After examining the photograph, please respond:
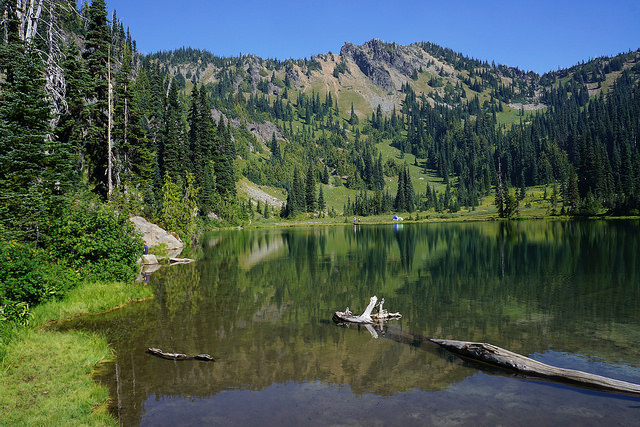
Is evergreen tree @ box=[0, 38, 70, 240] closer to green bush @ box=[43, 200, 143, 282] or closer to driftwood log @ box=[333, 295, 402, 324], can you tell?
green bush @ box=[43, 200, 143, 282]

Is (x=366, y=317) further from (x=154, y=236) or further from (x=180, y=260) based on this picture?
(x=154, y=236)

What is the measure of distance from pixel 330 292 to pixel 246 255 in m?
28.4

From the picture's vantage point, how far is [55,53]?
97.5 ft

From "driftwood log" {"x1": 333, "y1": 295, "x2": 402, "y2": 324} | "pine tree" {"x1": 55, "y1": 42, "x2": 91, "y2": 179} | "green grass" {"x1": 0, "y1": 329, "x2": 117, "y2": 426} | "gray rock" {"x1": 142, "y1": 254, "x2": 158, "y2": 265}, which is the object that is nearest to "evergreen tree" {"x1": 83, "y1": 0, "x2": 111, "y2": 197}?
"pine tree" {"x1": 55, "y1": 42, "x2": 91, "y2": 179}

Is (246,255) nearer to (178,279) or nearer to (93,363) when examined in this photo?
(178,279)

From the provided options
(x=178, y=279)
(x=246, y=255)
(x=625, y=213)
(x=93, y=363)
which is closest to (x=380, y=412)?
(x=93, y=363)

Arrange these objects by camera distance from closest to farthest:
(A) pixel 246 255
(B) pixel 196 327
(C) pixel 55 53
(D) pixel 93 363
→ 1. (D) pixel 93 363
2. (B) pixel 196 327
3. (C) pixel 55 53
4. (A) pixel 246 255

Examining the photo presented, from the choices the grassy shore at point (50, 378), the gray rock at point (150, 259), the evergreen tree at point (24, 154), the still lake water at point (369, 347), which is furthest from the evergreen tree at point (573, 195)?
the grassy shore at point (50, 378)

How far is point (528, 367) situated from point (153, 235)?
49.4m

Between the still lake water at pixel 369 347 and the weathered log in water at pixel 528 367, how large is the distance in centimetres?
32

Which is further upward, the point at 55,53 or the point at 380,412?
the point at 55,53

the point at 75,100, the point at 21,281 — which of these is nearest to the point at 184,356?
the point at 21,281

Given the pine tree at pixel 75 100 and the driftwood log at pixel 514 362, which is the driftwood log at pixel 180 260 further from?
the driftwood log at pixel 514 362

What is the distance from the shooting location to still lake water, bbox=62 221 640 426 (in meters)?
11.7
